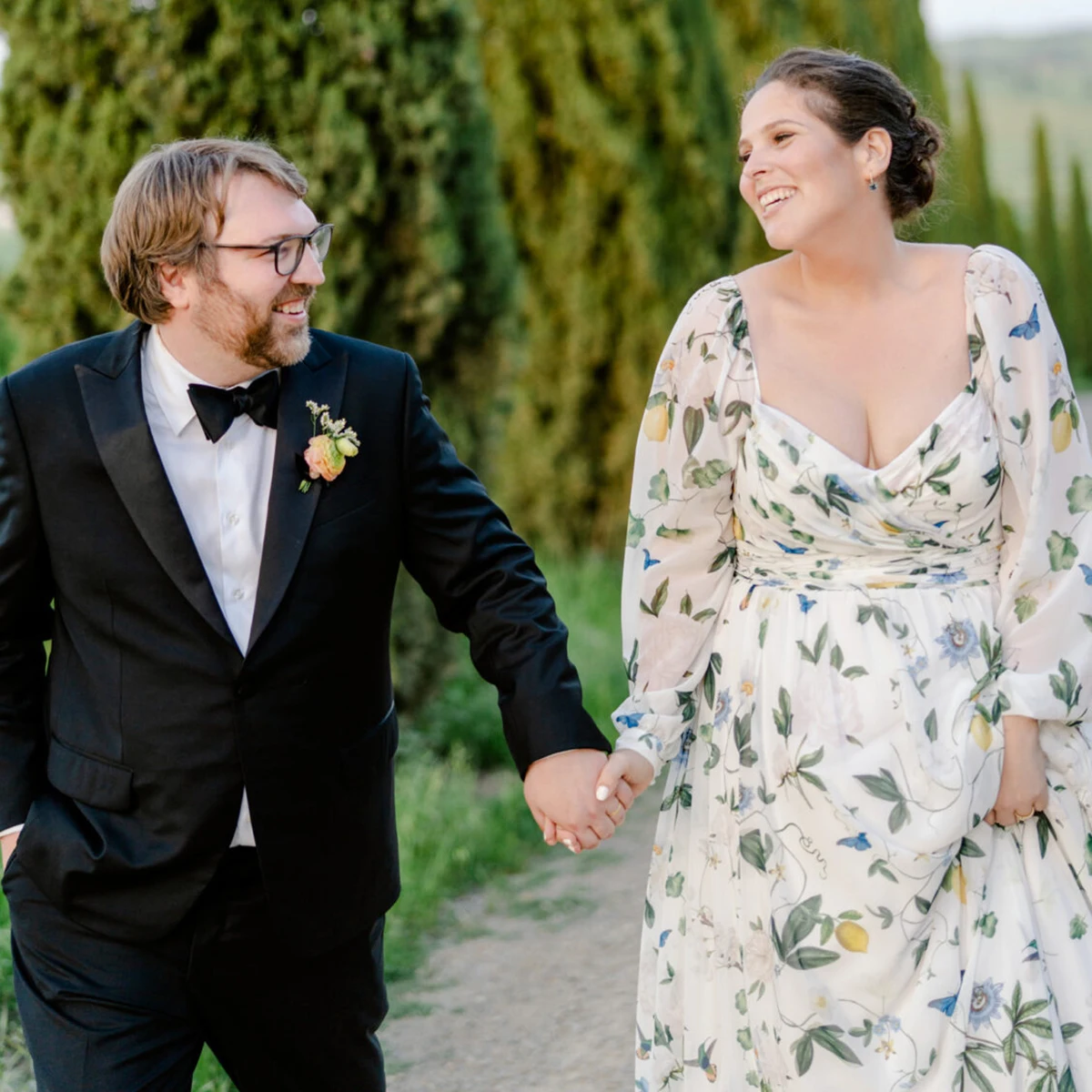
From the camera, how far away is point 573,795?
254 cm

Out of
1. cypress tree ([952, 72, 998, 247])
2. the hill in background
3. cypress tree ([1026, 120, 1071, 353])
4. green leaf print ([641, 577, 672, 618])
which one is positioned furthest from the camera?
the hill in background

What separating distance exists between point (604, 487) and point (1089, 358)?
17541 millimetres

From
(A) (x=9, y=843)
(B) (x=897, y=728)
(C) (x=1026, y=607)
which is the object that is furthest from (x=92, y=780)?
(C) (x=1026, y=607)

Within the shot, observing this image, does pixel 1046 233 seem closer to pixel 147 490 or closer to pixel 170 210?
pixel 170 210

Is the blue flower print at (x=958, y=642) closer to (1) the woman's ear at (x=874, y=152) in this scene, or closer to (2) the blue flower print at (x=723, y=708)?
(2) the blue flower print at (x=723, y=708)

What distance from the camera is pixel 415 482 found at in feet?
8.38

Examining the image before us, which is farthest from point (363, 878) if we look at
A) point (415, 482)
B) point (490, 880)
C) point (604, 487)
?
point (604, 487)

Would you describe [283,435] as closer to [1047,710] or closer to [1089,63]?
[1047,710]

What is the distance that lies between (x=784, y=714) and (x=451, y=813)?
107 inches

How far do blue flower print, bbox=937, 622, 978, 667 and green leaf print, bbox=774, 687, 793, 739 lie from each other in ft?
0.87

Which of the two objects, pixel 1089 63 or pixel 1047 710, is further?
pixel 1089 63

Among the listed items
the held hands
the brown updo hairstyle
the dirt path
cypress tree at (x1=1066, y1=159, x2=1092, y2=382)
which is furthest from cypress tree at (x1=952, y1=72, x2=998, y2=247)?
the held hands

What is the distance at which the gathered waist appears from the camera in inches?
97.0

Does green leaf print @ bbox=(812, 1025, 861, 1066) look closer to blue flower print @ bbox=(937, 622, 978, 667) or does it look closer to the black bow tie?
blue flower print @ bbox=(937, 622, 978, 667)
